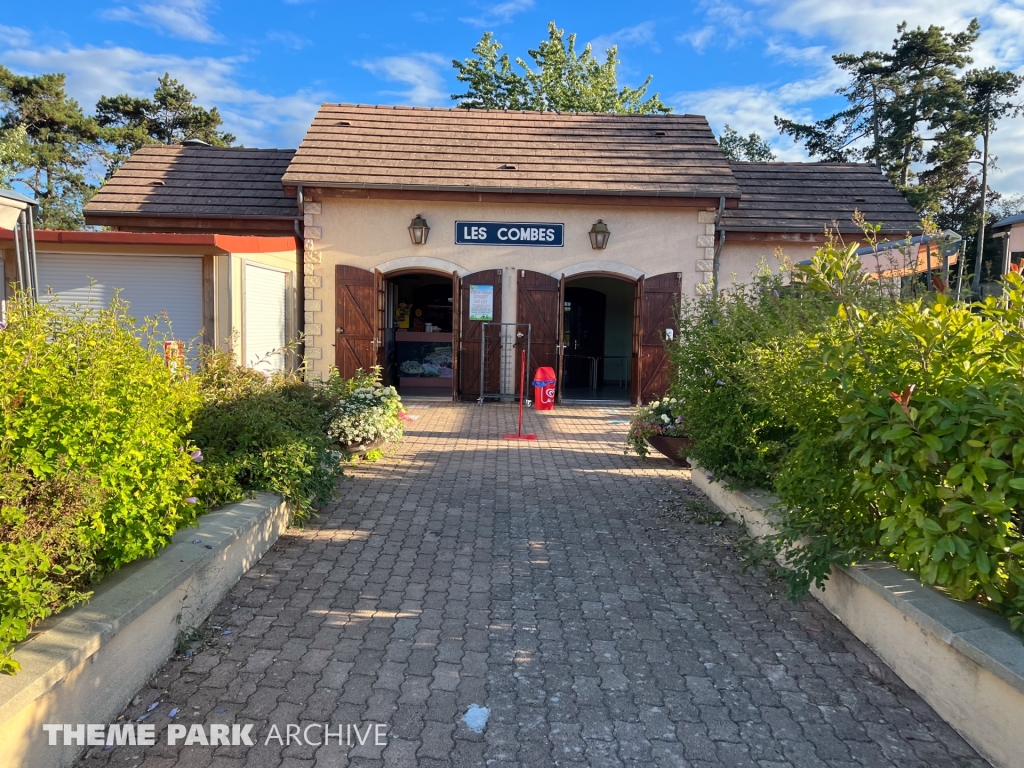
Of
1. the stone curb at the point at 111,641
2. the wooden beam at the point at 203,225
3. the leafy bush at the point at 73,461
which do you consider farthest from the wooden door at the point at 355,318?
the leafy bush at the point at 73,461

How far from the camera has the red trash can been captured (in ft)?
36.1

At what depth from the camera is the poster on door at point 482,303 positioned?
41.4 ft

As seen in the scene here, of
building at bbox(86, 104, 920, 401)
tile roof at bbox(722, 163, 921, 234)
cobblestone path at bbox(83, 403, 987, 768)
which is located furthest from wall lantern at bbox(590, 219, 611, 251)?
cobblestone path at bbox(83, 403, 987, 768)

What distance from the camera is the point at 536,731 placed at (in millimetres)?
2793

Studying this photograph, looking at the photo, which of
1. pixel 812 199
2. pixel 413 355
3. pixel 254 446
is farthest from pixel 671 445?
pixel 812 199

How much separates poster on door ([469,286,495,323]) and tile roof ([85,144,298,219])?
12.0 ft

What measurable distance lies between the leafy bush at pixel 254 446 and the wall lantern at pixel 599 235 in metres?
8.09

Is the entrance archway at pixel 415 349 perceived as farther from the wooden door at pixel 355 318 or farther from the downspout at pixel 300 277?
the downspout at pixel 300 277

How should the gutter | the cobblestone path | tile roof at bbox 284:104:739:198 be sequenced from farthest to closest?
tile roof at bbox 284:104:739:198
the gutter
the cobblestone path

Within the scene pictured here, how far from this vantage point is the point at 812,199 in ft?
45.4

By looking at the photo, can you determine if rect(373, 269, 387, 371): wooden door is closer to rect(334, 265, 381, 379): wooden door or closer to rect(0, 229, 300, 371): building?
rect(334, 265, 381, 379): wooden door

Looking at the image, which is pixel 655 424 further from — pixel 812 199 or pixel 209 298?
pixel 812 199

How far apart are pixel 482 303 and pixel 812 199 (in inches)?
278

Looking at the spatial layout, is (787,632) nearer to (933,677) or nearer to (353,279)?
(933,677)
